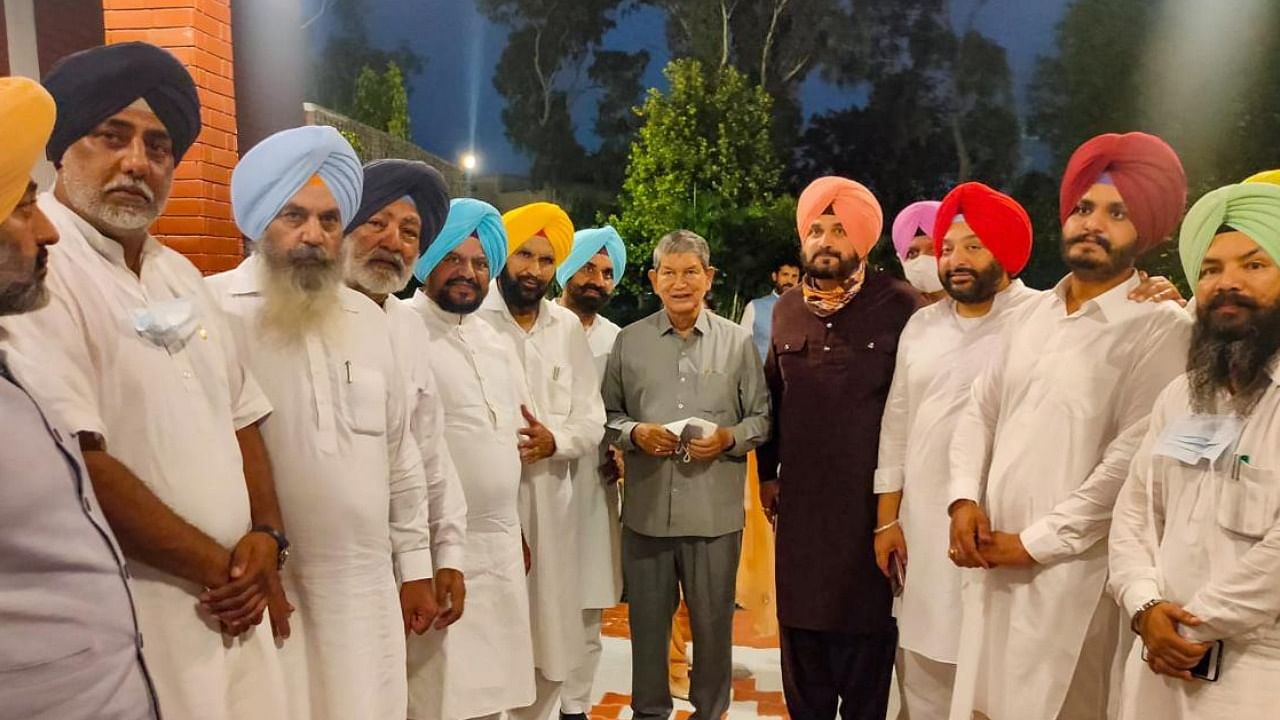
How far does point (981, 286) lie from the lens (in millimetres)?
2645

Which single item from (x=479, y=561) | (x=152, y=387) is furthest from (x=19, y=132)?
(x=479, y=561)

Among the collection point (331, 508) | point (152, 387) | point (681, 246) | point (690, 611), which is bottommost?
point (690, 611)

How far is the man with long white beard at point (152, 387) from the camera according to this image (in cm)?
151

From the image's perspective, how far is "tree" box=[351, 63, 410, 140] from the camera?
10617mm

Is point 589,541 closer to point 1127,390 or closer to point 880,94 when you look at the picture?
point 1127,390

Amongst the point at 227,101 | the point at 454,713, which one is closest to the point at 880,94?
the point at 227,101

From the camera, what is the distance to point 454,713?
2.47m

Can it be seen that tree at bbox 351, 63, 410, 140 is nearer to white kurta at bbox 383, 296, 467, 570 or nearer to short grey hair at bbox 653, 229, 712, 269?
short grey hair at bbox 653, 229, 712, 269

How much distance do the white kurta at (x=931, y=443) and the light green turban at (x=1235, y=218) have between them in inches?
28.1

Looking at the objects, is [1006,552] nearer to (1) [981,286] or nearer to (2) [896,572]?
(2) [896,572]

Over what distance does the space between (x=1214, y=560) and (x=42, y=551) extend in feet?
7.16

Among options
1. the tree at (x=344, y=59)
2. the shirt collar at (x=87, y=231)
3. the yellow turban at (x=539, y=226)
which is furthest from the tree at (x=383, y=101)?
the shirt collar at (x=87, y=231)

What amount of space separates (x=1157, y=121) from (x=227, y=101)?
873 centimetres

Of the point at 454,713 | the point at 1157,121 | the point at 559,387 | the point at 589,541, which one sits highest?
the point at 1157,121
